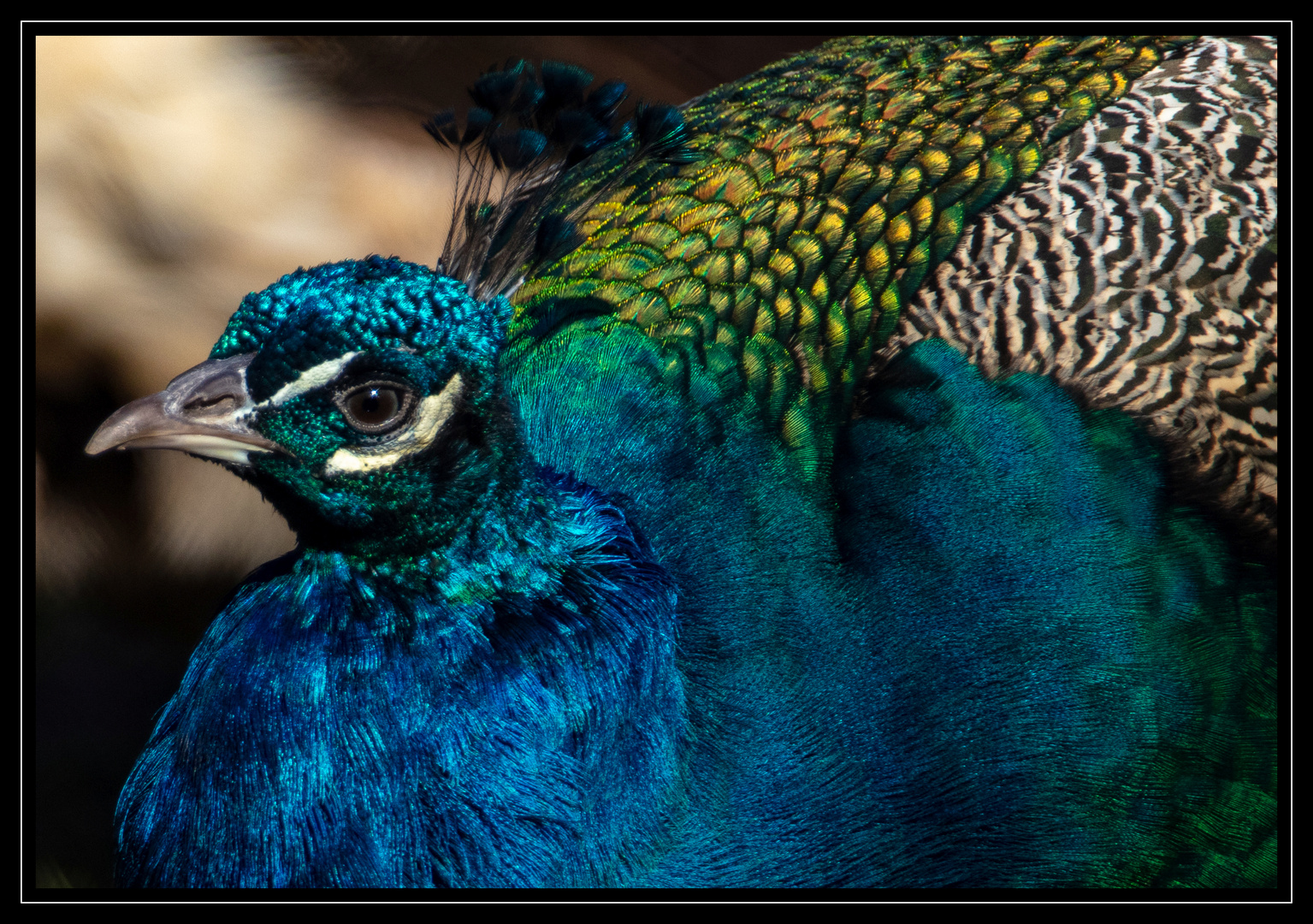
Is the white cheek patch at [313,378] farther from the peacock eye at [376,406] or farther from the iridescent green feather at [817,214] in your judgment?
the iridescent green feather at [817,214]

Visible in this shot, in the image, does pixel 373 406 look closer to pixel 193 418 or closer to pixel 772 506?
pixel 193 418

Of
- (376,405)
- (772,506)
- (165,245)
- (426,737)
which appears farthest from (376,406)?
(165,245)

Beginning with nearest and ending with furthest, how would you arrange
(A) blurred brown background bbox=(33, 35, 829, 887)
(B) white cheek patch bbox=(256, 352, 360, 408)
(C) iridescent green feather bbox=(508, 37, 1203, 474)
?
(B) white cheek patch bbox=(256, 352, 360, 408), (C) iridescent green feather bbox=(508, 37, 1203, 474), (A) blurred brown background bbox=(33, 35, 829, 887)

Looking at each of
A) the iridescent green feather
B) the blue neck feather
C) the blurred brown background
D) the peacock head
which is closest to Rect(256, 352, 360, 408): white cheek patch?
the peacock head

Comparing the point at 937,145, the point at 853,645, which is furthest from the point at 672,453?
the point at 937,145

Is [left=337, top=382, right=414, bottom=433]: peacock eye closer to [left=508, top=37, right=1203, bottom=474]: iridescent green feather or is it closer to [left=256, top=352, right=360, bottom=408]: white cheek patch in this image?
[left=256, top=352, right=360, bottom=408]: white cheek patch
